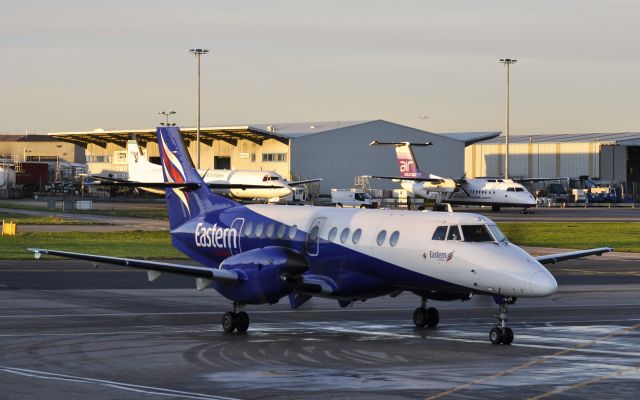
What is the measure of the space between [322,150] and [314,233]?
11087 cm

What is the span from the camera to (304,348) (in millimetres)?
22141

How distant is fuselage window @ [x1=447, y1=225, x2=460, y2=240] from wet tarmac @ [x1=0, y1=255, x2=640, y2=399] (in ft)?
7.73

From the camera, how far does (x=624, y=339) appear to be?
24.0 meters

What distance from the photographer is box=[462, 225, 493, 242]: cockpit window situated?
23141mm

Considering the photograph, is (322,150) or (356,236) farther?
(322,150)

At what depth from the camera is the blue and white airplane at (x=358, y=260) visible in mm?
22562

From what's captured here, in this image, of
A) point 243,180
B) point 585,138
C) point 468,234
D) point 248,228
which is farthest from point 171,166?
point 585,138

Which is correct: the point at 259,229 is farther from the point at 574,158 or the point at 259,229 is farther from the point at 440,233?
the point at 574,158

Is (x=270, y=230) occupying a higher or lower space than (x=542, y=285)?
higher

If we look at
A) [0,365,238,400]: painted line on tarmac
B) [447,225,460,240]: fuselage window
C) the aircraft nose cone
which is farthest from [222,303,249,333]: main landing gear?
the aircraft nose cone

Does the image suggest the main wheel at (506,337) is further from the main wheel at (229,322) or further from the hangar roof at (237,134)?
the hangar roof at (237,134)

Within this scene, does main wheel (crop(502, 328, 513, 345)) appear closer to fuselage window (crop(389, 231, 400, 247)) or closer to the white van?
fuselage window (crop(389, 231, 400, 247))

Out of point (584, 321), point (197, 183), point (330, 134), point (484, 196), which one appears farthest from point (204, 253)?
point (330, 134)

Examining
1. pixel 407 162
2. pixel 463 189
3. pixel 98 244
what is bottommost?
pixel 98 244
